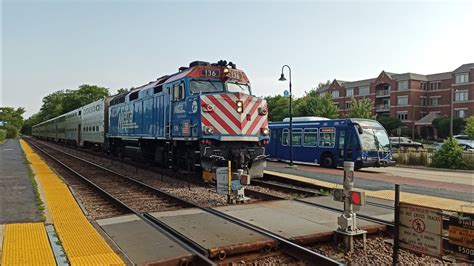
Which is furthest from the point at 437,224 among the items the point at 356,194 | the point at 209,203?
the point at 209,203

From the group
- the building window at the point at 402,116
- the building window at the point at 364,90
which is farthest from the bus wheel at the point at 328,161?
the building window at the point at 364,90

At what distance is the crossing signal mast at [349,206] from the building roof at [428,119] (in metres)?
62.3

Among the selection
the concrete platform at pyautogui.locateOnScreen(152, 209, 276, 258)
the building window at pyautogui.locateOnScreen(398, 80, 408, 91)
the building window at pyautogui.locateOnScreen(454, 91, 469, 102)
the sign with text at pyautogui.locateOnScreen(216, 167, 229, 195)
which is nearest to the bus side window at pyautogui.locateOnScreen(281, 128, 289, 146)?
the sign with text at pyautogui.locateOnScreen(216, 167, 229, 195)

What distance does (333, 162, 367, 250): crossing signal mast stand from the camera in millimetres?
5715

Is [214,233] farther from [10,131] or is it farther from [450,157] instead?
[10,131]

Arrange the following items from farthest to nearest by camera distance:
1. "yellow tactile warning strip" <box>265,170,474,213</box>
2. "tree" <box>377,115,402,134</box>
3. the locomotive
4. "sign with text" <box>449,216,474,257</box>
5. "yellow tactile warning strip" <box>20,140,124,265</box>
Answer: "tree" <box>377,115,402,134</box> < the locomotive < "yellow tactile warning strip" <box>265,170,474,213</box> < "yellow tactile warning strip" <box>20,140,124,265</box> < "sign with text" <box>449,216,474,257</box>

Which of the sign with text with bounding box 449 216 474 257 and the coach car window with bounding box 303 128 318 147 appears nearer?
the sign with text with bounding box 449 216 474 257

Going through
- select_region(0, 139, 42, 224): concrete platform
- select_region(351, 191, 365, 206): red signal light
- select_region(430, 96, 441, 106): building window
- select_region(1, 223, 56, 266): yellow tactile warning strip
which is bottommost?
select_region(0, 139, 42, 224): concrete platform

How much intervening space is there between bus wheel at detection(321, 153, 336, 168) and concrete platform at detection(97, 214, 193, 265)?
599 inches

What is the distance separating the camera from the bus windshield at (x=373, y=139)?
62.7 feet

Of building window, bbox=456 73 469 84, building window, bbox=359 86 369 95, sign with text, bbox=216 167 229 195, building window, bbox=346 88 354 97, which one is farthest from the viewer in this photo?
building window, bbox=346 88 354 97

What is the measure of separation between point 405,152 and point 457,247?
22.4 m

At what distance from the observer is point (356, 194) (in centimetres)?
581

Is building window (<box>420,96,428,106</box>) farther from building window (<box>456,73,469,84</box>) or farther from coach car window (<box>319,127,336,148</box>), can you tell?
coach car window (<box>319,127,336,148</box>)
